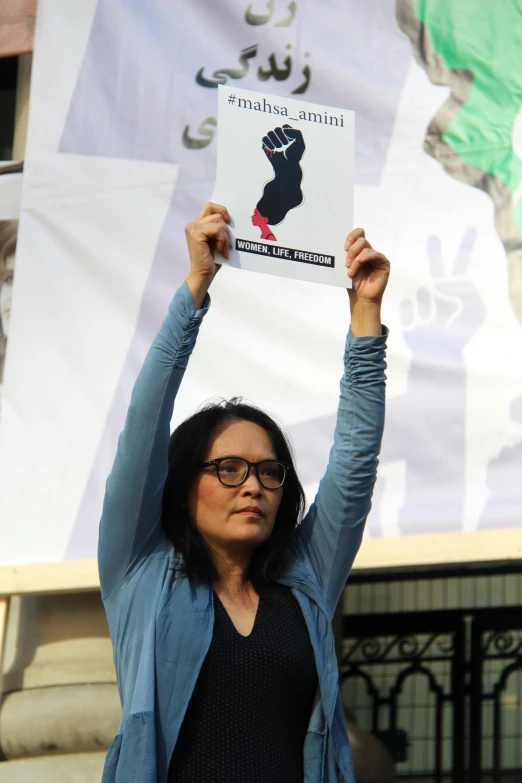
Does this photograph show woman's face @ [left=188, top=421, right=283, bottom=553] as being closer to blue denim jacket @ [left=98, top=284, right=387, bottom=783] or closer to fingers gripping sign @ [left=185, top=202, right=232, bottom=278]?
blue denim jacket @ [left=98, top=284, right=387, bottom=783]

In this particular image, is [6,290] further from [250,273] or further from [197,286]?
[197,286]

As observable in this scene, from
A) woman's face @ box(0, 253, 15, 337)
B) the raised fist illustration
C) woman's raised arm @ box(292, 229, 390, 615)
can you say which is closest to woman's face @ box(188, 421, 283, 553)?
woman's raised arm @ box(292, 229, 390, 615)

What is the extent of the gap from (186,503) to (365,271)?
1.79 ft

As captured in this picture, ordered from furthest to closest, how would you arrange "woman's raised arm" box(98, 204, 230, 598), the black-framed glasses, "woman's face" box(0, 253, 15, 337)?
1. "woman's face" box(0, 253, 15, 337)
2. the black-framed glasses
3. "woman's raised arm" box(98, 204, 230, 598)

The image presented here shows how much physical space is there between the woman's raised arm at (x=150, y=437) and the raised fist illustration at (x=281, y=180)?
0.13 meters

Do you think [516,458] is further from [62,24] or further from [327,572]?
[62,24]

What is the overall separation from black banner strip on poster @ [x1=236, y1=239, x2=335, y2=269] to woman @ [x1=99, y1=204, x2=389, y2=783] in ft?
0.13

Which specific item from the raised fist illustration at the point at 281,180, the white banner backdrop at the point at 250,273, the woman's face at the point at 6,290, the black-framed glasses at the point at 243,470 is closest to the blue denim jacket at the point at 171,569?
the black-framed glasses at the point at 243,470

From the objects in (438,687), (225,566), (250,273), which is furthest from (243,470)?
(438,687)

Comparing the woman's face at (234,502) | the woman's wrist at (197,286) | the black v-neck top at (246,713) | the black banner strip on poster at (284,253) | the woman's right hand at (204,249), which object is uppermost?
the black banner strip on poster at (284,253)

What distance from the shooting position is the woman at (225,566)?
2.24 meters

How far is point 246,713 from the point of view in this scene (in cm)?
225

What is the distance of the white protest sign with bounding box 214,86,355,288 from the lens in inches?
99.6

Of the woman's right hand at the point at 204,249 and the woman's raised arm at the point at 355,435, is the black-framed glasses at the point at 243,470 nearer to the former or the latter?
the woman's raised arm at the point at 355,435
